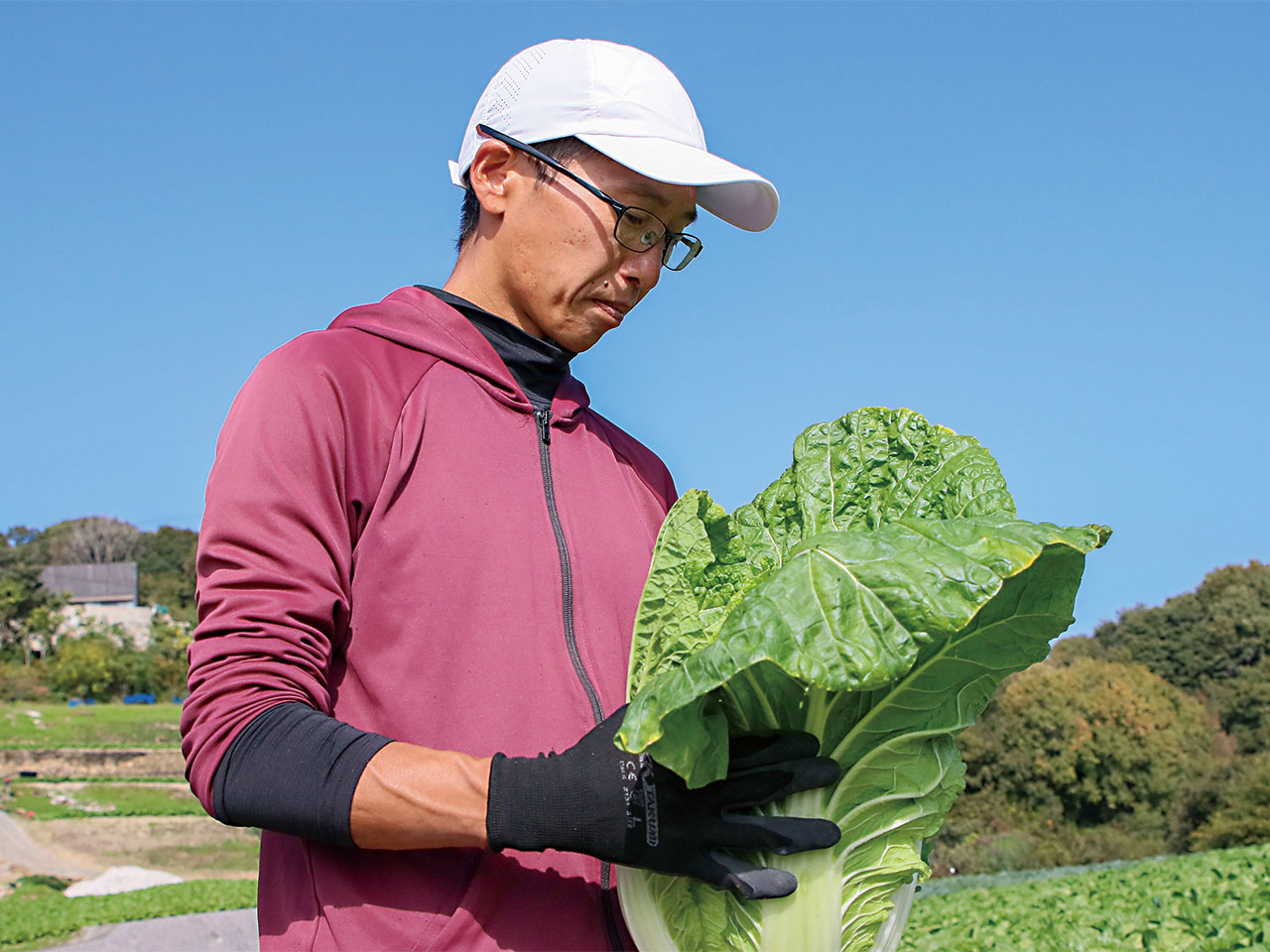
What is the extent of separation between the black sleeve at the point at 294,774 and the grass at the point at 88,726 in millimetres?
43021

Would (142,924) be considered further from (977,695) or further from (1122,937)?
(977,695)

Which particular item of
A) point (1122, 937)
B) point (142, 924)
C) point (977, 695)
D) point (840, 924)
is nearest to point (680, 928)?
point (840, 924)

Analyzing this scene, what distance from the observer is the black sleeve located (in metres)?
1.68

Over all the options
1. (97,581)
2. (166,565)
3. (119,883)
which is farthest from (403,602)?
(166,565)

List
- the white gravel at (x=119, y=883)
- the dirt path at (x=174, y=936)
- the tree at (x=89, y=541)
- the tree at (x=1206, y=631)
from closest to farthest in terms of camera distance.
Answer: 1. the dirt path at (x=174, y=936)
2. the white gravel at (x=119, y=883)
3. the tree at (x=1206, y=631)
4. the tree at (x=89, y=541)

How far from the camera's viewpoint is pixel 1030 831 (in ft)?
107

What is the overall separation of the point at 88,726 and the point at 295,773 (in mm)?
51032

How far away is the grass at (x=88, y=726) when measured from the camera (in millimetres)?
42375

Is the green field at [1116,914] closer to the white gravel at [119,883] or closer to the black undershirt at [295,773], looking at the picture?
the black undershirt at [295,773]

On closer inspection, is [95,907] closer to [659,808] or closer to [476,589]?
[476,589]

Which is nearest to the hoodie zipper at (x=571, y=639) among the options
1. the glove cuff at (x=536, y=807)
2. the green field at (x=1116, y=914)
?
the glove cuff at (x=536, y=807)

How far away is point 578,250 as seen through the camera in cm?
222

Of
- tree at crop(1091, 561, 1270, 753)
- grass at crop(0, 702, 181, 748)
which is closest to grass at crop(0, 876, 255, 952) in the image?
grass at crop(0, 702, 181, 748)

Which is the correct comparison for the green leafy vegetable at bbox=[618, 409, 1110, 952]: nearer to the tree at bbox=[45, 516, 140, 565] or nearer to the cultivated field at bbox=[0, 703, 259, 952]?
the cultivated field at bbox=[0, 703, 259, 952]
